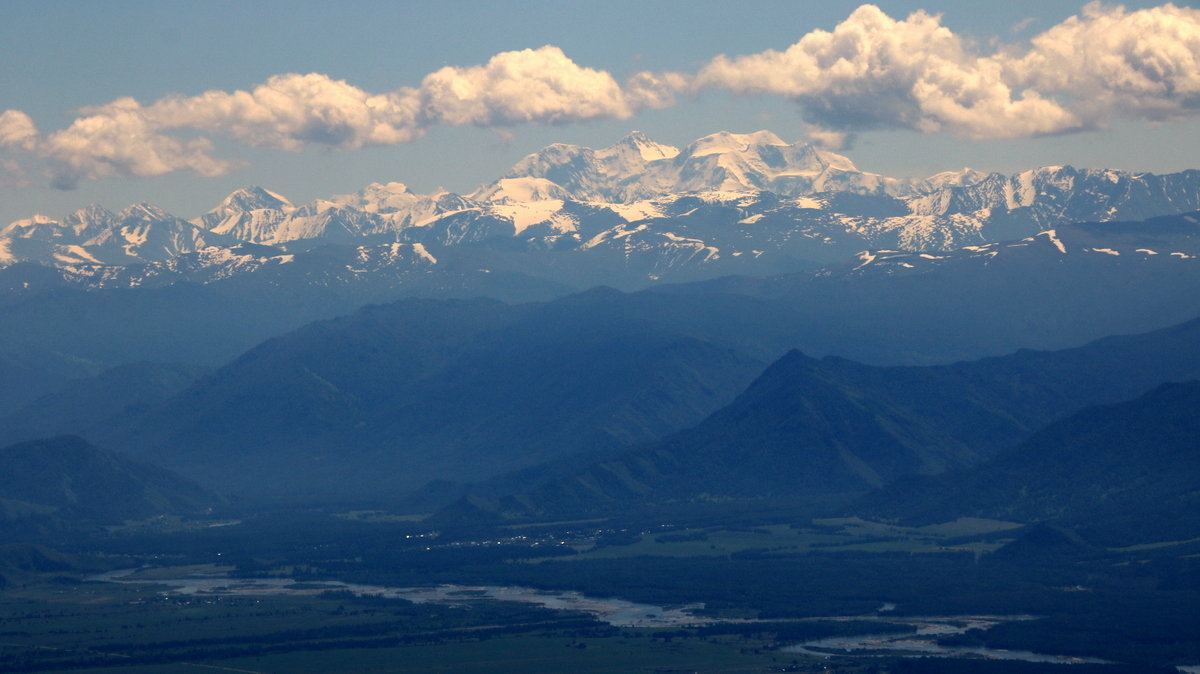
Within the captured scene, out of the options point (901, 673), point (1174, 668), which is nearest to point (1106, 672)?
point (1174, 668)

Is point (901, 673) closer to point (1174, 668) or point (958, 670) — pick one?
point (958, 670)

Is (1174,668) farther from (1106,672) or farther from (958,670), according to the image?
(958,670)

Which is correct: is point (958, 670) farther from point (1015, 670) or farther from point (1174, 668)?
point (1174, 668)

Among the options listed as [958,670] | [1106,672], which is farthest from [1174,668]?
[958,670]

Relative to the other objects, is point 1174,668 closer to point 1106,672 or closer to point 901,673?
point 1106,672

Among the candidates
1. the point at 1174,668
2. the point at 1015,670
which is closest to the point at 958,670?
the point at 1015,670
